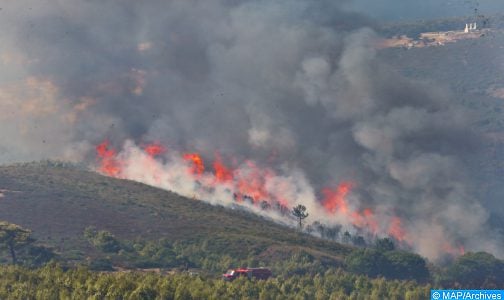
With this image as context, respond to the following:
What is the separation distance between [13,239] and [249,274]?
47230 millimetres

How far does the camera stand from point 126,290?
131 meters

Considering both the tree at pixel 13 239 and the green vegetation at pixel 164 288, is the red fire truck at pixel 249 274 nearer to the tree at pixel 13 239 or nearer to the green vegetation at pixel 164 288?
the green vegetation at pixel 164 288

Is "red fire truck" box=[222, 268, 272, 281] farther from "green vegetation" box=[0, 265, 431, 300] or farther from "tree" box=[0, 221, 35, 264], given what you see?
"tree" box=[0, 221, 35, 264]

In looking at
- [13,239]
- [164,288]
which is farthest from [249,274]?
[164,288]

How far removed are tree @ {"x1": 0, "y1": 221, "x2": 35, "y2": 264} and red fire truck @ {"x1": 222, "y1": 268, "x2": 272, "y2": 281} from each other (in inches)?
1583

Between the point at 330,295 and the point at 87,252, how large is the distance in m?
57.9

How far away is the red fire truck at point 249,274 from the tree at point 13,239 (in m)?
40.2

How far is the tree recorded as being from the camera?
189m

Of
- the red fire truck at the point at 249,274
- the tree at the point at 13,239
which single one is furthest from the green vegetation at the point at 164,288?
A: the tree at the point at 13,239

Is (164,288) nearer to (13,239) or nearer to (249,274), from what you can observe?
(249,274)

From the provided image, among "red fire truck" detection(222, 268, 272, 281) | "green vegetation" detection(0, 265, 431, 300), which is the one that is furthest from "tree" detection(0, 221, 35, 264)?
"red fire truck" detection(222, 268, 272, 281)

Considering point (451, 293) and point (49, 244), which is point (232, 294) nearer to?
point (451, 293)

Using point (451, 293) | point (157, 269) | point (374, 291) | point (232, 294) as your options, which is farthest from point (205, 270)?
point (451, 293)

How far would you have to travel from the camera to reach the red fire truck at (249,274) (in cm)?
18050
